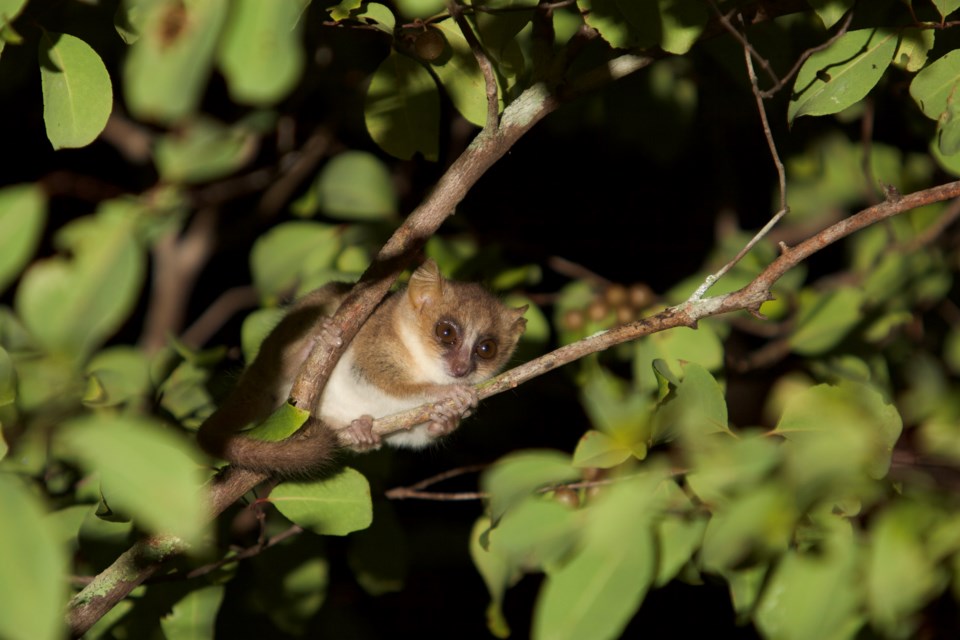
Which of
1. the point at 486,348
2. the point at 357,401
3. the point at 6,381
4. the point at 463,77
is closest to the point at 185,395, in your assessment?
the point at 357,401

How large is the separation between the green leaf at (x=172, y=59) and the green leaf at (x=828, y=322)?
297 cm

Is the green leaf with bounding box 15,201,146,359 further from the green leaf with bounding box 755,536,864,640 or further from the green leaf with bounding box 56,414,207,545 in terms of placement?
the green leaf with bounding box 755,536,864,640

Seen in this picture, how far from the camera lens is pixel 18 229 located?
1195 mm

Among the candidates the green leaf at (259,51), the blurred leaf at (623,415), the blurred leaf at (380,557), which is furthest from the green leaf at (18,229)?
the blurred leaf at (380,557)

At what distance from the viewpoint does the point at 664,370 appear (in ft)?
8.29

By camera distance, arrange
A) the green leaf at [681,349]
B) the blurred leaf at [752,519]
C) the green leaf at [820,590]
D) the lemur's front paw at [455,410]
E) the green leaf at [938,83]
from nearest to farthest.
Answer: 1. the blurred leaf at [752,519]
2. the green leaf at [820,590]
3. the green leaf at [938,83]
4. the lemur's front paw at [455,410]
5. the green leaf at [681,349]

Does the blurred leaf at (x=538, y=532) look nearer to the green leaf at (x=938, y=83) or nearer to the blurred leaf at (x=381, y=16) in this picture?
the blurred leaf at (x=381, y=16)

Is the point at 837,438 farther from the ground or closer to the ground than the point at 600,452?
farther from the ground

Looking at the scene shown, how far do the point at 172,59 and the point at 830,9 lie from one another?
6.40 feet

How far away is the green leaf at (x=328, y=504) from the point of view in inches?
106

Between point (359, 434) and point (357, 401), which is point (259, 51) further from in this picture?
point (357, 401)

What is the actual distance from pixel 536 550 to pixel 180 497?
3.50 ft

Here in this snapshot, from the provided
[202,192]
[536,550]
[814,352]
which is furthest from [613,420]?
[202,192]

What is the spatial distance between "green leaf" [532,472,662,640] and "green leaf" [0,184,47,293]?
0.86 m
